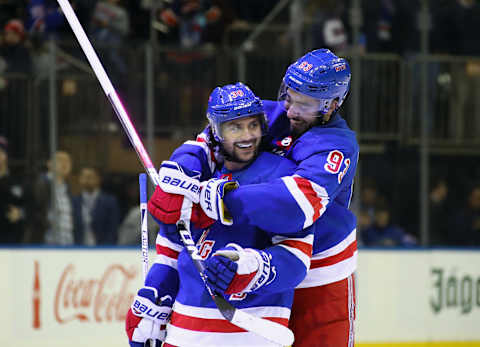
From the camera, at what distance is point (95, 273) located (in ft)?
15.3

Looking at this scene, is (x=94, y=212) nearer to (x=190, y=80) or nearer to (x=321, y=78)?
(x=190, y=80)

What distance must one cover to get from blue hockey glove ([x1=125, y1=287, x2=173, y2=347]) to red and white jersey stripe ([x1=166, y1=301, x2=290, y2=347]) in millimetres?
119

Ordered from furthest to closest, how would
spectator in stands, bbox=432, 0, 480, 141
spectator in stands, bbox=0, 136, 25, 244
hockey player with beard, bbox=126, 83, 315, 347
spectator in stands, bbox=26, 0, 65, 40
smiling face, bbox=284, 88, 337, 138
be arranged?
spectator in stands, bbox=432, 0, 480, 141
spectator in stands, bbox=26, 0, 65, 40
spectator in stands, bbox=0, 136, 25, 244
smiling face, bbox=284, 88, 337, 138
hockey player with beard, bbox=126, 83, 315, 347

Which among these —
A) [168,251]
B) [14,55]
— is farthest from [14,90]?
[168,251]

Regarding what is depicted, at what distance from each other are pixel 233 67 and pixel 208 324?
328 cm

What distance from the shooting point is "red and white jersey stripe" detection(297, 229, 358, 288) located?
2.39 meters

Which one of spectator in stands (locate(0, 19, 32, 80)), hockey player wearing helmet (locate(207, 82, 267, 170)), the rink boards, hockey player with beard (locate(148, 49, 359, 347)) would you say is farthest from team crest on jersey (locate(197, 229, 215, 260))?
spectator in stands (locate(0, 19, 32, 80))

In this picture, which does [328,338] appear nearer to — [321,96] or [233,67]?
[321,96]

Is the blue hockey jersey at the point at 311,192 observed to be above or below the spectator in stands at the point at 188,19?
below

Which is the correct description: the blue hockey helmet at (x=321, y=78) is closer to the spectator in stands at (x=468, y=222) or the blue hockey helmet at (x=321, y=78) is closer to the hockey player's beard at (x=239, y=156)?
the hockey player's beard at (x=239, y=156)

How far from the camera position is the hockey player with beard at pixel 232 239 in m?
1.99

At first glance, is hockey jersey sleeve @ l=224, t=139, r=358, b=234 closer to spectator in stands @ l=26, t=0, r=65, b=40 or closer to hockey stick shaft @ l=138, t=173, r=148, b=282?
hockey stick shaft @ l=138, t=173, r=148, b=282

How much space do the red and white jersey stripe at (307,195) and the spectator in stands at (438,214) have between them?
3.43 m

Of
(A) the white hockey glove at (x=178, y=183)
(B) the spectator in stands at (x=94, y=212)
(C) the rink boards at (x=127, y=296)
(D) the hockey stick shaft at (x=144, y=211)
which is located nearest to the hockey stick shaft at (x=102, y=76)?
(D) the hockey stick shaft at (x=144, y=211)
